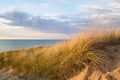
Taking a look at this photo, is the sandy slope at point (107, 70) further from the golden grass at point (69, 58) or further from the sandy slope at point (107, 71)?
the golden grass at point (69, 58)

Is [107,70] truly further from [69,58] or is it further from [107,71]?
[69,58]

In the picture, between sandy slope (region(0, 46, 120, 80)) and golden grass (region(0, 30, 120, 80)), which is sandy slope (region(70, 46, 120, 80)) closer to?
sandy slope (region(0, 46, 120, 80))

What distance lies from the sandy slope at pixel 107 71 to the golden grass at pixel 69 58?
13 cm

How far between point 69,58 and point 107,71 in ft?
3.22

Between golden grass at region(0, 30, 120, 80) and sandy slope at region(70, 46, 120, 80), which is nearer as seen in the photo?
sandy slope at region(70, 46, 120, 80)

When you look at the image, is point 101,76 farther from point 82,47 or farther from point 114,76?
point 82,47

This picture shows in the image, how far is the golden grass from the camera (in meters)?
7.55

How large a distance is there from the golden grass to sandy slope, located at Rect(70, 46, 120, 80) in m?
0.13

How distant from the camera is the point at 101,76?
22.9ft

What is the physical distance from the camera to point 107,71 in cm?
720

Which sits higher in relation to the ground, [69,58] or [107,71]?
[69,58]

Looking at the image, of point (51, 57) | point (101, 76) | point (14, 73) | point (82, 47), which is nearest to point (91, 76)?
point (101, 76)

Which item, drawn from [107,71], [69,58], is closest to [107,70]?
[107,71]

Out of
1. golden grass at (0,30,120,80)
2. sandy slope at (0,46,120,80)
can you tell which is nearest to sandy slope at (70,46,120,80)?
sandy slope at (0,46,120,80)
